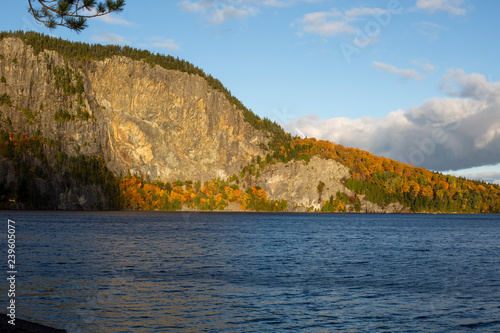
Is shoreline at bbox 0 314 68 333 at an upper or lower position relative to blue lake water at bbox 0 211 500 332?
upper

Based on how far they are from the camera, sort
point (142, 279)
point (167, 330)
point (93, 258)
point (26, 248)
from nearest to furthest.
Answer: point (167, 330), point (142, 279), point (93, 258), point (26, 248)

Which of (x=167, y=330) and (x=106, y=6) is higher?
(x=106, y=6)

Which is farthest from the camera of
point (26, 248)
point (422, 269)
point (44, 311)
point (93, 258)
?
point (26, 248)

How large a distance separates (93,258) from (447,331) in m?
41.5

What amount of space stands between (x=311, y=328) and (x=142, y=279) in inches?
763

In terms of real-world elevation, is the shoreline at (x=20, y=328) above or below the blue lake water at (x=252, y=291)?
above

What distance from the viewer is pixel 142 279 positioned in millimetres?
42000

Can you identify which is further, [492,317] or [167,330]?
[492,317]

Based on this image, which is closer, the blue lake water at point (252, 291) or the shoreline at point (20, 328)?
the shoreline at point (20, 328)

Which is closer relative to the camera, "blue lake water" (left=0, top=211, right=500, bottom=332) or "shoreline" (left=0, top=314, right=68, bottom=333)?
"shoreline" (left=0, top=314, right=68, bottom=333)

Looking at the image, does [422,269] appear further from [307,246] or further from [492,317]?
[307,246]

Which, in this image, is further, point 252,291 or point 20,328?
point 252,291

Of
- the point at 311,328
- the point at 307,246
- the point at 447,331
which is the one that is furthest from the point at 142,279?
the point at 307,246

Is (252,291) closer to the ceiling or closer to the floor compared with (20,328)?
closer to the floor
